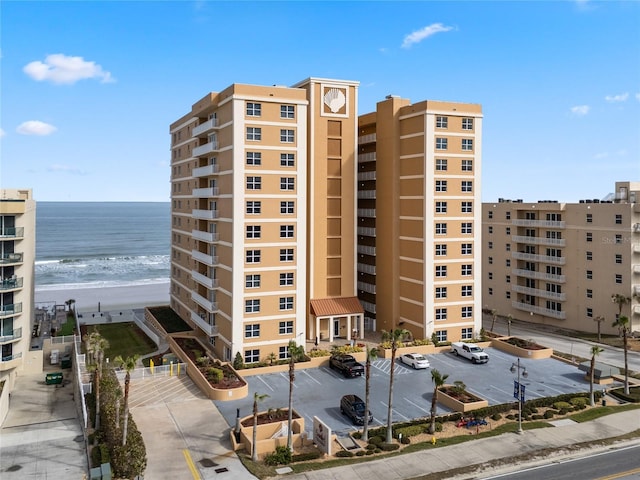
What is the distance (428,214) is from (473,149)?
9.54 metres

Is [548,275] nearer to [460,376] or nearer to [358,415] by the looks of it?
[460,376]

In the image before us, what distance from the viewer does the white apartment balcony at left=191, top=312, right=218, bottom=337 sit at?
5510cm

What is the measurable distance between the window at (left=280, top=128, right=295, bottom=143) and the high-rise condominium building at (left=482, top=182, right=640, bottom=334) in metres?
41.8

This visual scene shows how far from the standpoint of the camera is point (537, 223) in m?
76.2

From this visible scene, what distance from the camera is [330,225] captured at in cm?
6088

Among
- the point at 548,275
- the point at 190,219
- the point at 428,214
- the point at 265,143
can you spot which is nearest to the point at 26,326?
the point at 190,219

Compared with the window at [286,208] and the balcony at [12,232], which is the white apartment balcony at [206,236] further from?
the balcony at [12,232]

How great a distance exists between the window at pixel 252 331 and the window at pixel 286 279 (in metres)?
4.82

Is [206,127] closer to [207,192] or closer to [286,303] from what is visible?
[207,192]

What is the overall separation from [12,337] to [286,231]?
26.6 metres

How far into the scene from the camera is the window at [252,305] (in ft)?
170

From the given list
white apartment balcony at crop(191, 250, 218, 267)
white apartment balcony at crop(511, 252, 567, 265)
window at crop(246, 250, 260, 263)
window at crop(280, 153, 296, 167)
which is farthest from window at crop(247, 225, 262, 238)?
white apartment balcony at crop(511, 252, 567, 265)

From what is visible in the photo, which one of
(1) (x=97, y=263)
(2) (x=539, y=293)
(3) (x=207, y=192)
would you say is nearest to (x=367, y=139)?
(3) (x=207, y=192)

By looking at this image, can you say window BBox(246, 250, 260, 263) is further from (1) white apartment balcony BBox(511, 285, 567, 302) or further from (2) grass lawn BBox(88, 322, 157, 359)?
(1) white apartment balcony BBox(511, 285, 567, 302)
